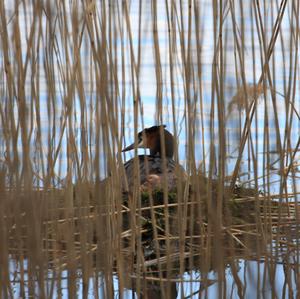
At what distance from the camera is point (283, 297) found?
6.29ft

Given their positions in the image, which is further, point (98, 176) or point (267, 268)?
point (267, 268)

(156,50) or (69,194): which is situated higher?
(156,50)

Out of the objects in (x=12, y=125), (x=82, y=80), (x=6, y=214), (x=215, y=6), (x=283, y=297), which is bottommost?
(x=283, y=297)

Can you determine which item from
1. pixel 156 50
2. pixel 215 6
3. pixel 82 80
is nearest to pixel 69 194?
pixel 82 80

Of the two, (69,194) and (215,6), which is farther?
(69,194)

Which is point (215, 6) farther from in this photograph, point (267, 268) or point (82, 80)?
point (267, 268)

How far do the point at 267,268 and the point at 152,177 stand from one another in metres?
1.42

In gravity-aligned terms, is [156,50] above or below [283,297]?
above

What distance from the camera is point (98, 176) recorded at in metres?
1.60

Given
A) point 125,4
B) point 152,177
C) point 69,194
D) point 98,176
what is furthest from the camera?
point 152,177

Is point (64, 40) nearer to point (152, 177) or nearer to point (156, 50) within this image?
point (156, 50)

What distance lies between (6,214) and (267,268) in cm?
63

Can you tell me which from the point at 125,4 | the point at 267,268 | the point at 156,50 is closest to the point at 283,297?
the point at 267,268

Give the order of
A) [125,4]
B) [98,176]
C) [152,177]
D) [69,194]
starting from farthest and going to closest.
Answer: [152,177] < [69,194] < [125,4] < [98,176]
